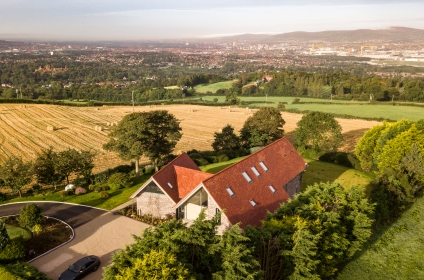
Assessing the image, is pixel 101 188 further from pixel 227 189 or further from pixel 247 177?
pixel 247 177

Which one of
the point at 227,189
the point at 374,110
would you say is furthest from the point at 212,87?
the point at 227,189

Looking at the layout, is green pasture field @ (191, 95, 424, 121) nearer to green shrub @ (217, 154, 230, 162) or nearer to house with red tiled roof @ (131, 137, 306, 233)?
green shrub @ (217, 154, 230, 162)

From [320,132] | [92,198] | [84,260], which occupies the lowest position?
[92,198]

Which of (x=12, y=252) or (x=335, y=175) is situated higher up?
(x=12, y=252)

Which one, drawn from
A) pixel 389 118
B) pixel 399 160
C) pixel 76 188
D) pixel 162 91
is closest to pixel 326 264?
pixel 399 160

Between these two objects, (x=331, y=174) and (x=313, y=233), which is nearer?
(x=313, y=233)

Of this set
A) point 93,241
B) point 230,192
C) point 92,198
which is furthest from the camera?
point 92,198

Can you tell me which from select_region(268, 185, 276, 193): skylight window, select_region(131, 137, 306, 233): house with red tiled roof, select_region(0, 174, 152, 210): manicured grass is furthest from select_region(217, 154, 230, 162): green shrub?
select_region(268, 185, 276, 193): skylight window
